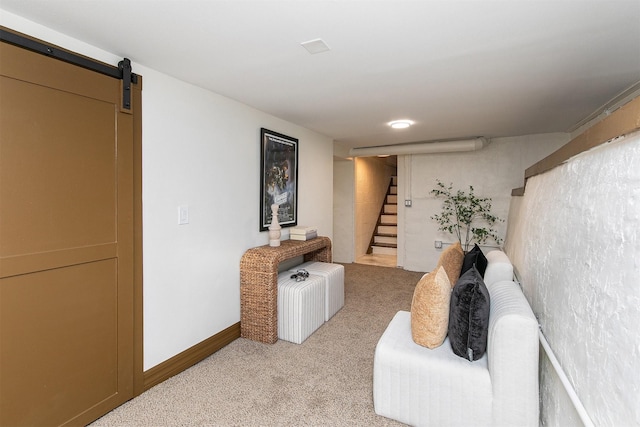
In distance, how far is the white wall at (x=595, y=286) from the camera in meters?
0.96

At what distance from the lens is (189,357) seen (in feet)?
7.90

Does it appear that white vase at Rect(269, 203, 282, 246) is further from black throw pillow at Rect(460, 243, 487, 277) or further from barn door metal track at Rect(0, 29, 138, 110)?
black throw pillow at Rect(460, 243, 487, 277)

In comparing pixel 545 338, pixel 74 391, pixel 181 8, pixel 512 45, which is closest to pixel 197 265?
pixel 74 391

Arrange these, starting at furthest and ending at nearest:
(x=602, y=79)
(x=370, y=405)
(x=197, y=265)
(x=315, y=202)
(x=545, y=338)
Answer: (x=315, y=202), (x=197, y=265), (x=602, y=79), (x=370, y=405), (x=545, y=338)

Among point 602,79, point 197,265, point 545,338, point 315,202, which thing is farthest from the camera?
point 315,202

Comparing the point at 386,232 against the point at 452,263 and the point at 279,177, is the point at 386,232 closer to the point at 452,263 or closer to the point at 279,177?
the point at 279,177

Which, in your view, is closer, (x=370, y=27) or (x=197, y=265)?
(x=370, y=27)

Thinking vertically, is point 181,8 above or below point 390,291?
above

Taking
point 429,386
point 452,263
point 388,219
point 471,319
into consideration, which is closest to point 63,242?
point 429,386

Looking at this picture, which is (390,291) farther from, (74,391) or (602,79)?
(74,391)

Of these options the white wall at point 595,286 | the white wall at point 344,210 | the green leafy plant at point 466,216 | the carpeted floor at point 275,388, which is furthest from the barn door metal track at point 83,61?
the green leafy plant at point 466,216

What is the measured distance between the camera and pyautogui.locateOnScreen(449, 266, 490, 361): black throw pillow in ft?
5.46

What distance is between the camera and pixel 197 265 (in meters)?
2.47

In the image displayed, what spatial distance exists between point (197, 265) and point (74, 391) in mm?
1013
